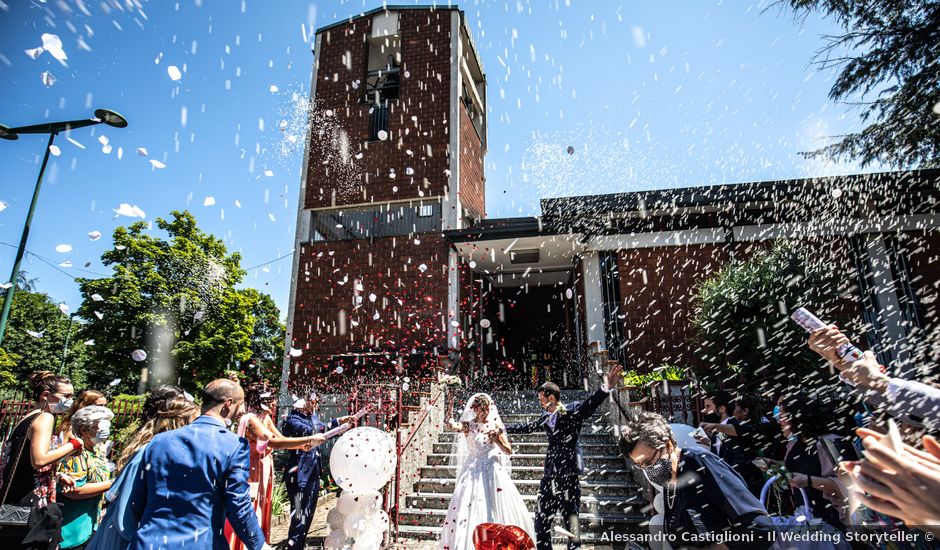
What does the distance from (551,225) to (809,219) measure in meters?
6.77

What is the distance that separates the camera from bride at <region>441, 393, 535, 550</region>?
4664 mm

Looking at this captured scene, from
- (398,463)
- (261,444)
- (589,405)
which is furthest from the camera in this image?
(398,463)

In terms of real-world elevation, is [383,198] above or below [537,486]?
above

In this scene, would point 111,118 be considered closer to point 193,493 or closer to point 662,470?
point 193,493

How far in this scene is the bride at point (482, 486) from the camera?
184 inches

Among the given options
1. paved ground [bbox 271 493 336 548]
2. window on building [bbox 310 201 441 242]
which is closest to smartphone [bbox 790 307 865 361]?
paved ground [bbox 271 493 336 548]

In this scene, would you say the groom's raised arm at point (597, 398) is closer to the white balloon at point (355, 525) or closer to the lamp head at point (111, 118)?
the white balloon at point (355, 525)

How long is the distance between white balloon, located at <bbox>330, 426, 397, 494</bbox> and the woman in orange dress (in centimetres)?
42

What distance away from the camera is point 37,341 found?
3203 cm

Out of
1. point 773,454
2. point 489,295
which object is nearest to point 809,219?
point 773,454

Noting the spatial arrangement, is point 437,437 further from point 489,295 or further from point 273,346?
point 273,346

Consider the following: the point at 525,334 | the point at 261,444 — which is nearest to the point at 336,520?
the point at 261,444

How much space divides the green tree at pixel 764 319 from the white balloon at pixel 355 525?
688 centimetres

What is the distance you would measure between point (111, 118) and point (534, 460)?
376 inches
